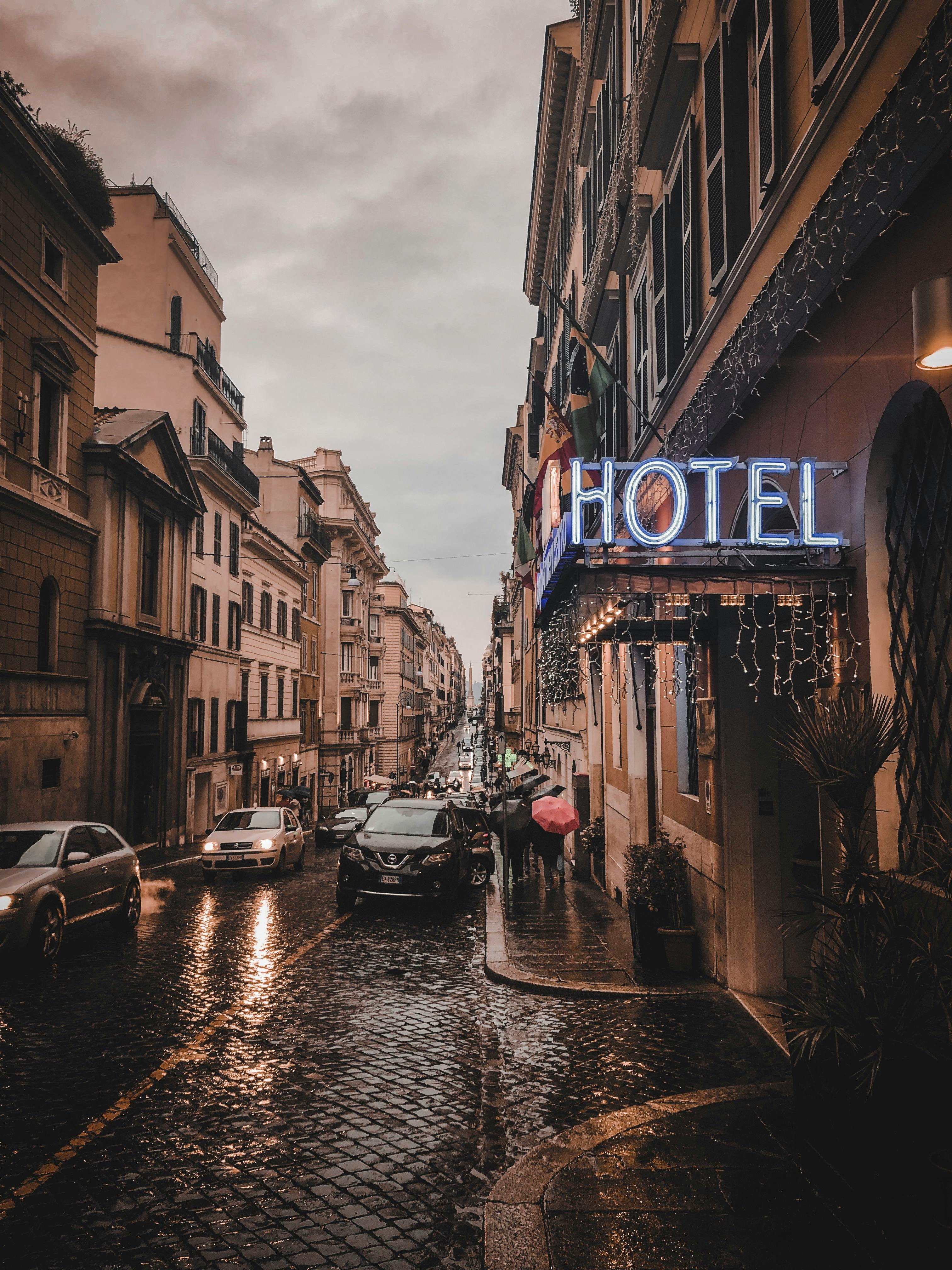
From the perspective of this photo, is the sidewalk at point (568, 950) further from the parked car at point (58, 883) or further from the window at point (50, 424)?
the window at point (50, 424)

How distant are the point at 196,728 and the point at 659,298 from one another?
25436 millimetres

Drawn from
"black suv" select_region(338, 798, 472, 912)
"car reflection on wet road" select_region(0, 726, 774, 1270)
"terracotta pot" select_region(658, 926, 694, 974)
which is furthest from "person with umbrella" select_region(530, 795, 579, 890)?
"terracotta pot" select_region(658, 926, 694, 974)

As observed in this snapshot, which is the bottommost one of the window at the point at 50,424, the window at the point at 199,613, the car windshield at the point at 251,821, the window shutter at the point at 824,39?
the car windshield at the point at 251,821

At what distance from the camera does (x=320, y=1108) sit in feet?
19.5

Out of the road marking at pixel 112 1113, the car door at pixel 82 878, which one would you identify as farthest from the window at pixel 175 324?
the road marking at pixel 112 1113

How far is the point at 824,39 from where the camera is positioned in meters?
6.65

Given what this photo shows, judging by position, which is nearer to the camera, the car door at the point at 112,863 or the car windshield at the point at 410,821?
the car door at the point at 112,863

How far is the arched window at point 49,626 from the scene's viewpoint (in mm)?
22234

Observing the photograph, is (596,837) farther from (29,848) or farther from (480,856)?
(29,848)

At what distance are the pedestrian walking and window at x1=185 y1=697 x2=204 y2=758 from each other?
60.5 feet

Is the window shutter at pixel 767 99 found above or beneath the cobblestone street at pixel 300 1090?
above

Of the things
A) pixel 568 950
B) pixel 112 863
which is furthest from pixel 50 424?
pixel 568 950

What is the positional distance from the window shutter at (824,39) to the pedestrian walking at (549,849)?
473 inches

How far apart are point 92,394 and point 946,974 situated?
24.9 meters
